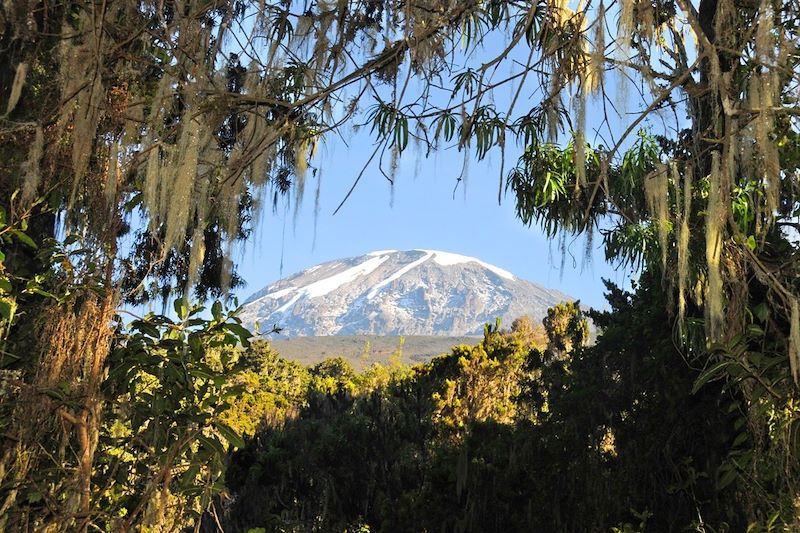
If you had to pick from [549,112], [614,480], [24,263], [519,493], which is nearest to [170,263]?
[24,263]

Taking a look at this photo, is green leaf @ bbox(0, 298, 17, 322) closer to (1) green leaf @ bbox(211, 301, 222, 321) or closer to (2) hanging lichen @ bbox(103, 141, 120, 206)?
(2) hanging lichen @ bbox(103, 141, 120, 206)

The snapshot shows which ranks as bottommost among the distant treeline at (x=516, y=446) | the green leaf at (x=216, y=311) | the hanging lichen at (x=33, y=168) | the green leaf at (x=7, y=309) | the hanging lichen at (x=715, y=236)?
the distant treeline at (x=516, y=446)

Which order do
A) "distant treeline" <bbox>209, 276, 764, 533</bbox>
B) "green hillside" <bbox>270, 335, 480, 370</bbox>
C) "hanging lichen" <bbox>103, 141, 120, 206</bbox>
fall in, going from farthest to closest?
"green hillside" <bbox>270, 335, 480, 370</bbox>, "distant treeline" <bbox>209, 276, 764, 533</bbox>, "hanging lichen" <bbox>103, 141, 120, 206</bbox>

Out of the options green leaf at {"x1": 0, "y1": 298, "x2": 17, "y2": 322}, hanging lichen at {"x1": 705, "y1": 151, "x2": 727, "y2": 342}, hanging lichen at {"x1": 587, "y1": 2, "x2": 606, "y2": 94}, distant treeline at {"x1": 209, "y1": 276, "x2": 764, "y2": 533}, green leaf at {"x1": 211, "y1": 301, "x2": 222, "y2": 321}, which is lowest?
distant treeline at {"x1": 209, "y1": 276, "x2": 764, "y2": 533}

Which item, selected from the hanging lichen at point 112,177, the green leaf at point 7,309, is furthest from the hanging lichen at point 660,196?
the green leaf at point 7,309

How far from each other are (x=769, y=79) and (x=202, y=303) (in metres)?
2.02

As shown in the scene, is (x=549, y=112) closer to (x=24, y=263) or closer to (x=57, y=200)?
(x=57, y=200)

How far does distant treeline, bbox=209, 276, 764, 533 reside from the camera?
518 cm

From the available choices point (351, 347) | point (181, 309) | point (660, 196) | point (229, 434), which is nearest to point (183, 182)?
point (181, 309)

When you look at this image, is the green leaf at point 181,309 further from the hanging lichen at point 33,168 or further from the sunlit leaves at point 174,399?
the hanging lichen at point 33,168

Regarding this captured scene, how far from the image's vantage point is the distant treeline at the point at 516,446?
17.0 feet

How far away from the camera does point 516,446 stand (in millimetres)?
6316

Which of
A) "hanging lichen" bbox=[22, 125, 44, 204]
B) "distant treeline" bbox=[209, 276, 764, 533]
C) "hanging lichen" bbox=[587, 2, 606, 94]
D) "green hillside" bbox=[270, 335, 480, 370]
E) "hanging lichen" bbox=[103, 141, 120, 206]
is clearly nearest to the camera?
"hanging lichen" bbox=[587, 2, 606, 94]

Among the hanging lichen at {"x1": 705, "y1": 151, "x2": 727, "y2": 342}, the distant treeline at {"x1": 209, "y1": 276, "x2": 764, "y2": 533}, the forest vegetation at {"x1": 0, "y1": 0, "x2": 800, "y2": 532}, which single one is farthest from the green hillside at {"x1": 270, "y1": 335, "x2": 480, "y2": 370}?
the hanging lichen at {"x1": 705, "y1": 151, "x2": 727, "y2": 342}
